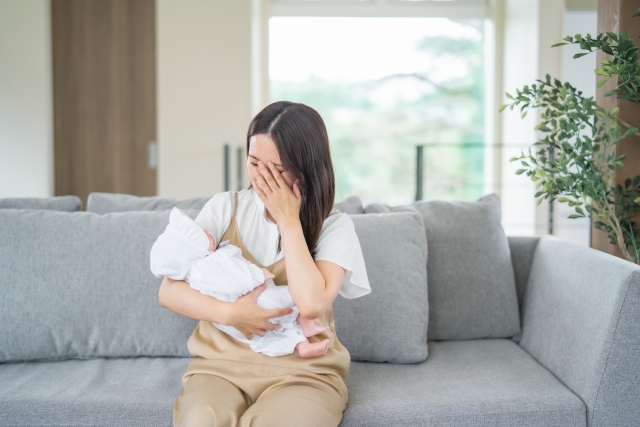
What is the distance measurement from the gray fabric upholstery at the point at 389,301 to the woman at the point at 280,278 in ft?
0.93

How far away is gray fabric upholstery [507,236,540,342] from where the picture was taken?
203 centimetres

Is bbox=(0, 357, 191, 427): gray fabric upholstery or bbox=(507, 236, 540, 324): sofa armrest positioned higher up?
bbox=(507, 236, 540, 324): sofa armrest

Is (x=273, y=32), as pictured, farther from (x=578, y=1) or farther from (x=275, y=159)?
(x=275, y=159)

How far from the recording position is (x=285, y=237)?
4.50 ft

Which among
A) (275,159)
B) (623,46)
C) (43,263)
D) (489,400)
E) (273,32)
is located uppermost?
(273,32)

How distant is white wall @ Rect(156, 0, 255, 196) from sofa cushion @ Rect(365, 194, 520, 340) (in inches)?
108

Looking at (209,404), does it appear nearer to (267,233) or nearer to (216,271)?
(216,271)

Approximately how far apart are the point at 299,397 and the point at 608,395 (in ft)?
2.47

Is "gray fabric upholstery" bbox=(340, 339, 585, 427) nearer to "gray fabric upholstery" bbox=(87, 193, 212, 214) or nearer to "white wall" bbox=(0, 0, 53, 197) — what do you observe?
"gray fabric upholstery" bbox=(87, 193, 212, 214)

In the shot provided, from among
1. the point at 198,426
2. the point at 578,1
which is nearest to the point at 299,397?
the point at 198,426

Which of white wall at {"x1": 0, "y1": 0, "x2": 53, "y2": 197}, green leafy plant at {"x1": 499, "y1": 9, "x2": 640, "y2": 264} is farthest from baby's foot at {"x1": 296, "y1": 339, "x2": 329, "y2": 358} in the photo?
white wall at {"x1": 0, "y1": 0, "x2": 53, "y2": 197}

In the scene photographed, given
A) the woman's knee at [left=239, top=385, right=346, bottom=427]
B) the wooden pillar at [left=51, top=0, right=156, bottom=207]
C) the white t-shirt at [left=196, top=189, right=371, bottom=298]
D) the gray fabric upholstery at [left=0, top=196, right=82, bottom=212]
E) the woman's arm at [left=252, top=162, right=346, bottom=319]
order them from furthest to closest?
the wooden pillar at [left=51, top=0, right=156, bottom=207], the gray fabric upholstery at [left=0, top=196, right=82, bottom=212], the white t-shirt at [left=196, top=189, right=371, bottom=298], the woman's arm at [left=252, top=162, right=346, bottom=319], the woman's knee at [left=239, top=385, right=346, bottom=427]

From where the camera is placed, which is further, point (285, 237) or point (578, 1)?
point (578, 1)

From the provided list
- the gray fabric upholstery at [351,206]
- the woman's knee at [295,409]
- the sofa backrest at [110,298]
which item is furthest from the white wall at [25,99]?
the woman's knee at [295,409]
